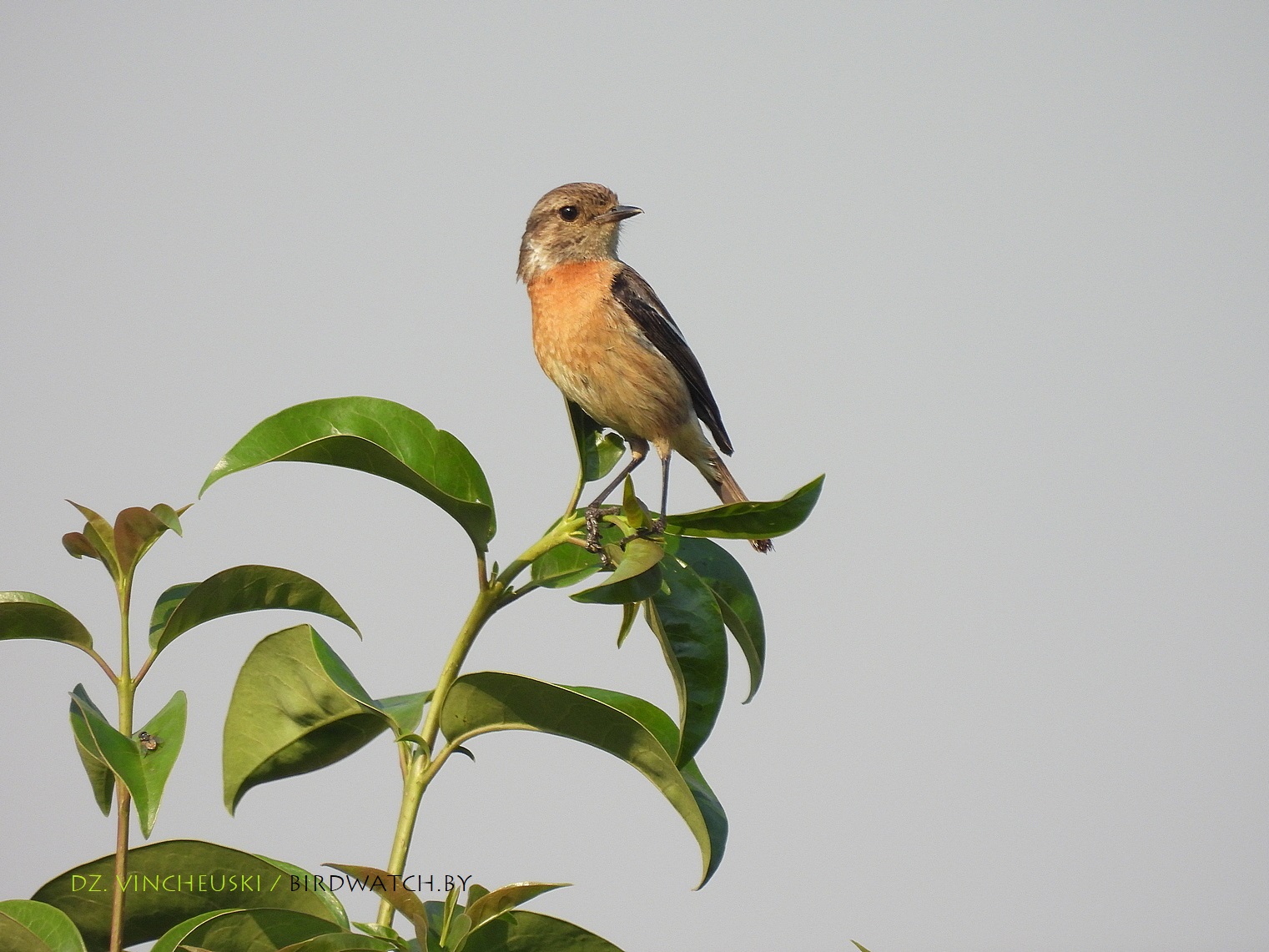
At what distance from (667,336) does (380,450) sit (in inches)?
125

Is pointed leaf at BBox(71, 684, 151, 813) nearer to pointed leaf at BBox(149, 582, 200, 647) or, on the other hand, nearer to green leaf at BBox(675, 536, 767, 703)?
pointed leaf at BBox(149, 582, 200, 647)

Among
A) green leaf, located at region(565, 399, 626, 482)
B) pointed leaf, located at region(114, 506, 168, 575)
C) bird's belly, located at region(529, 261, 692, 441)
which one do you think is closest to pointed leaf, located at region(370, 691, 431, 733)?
pointed leaf, located at region(114, 506, 168, 575)

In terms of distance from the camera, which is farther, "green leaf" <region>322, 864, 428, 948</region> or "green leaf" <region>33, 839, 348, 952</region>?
"green leaf" <region>33, 839, 348, 952</region>

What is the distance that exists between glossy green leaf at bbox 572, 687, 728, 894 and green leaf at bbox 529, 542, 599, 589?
0.28 metres

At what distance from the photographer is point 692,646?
115 inches

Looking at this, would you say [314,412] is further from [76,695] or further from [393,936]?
[393,936]

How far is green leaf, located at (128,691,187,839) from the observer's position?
7.21 ft

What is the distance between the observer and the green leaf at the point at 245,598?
2545 mm

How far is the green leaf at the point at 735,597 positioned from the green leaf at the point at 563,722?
0.56 metres

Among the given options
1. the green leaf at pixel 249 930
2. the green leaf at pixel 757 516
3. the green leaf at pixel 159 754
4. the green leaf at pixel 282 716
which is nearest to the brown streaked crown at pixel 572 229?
the green leaf at pixel 757 516

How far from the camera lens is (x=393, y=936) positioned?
2248 millimetres

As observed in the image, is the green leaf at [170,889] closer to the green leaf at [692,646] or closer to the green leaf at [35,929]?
the green leaf at [35,929]

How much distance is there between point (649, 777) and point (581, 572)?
0.53 m

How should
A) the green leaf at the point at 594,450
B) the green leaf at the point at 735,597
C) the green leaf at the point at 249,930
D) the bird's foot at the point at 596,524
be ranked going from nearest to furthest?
1. the green leaf at the point at 249,930
2. the bird's foot at the point at 596,524
3. the green leaf at the point at 735,597
4. the green leaf at the point at 594,450
